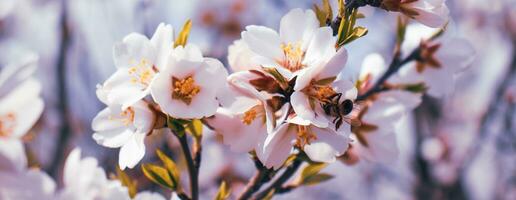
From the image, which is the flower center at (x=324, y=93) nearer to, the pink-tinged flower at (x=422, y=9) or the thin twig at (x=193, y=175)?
the pink-tinged flower at (x=422, y=9)

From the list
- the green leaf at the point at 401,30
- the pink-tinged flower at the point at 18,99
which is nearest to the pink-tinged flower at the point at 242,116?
the green leaf at the point at 401,30

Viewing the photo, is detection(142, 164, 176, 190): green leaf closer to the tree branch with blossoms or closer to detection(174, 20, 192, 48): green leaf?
the tree branch with blossoms

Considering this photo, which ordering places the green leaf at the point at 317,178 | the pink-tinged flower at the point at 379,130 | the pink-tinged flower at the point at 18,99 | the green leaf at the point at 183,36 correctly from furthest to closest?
the pink-tinged flower at the point at 18,99
the pink-tinged flower at the point at 379,130
the green leaf at the point at 317,178
the green leaf at the point at 183,36

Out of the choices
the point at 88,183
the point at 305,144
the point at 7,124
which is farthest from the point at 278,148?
the point at 7,124

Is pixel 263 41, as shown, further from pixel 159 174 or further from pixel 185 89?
pixel 159 174

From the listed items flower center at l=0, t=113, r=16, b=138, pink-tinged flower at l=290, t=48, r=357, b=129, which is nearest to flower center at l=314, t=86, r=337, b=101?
pink-tinged flower at l=290, t=48, r=357, b=129

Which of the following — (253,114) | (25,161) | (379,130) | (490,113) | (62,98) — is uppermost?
(253,114)
